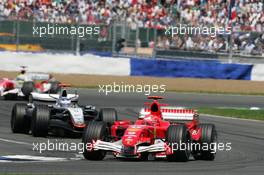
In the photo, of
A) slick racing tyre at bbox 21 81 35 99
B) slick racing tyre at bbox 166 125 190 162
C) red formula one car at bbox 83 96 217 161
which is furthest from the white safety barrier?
slick racing tyre at bbox 166 125 190 162

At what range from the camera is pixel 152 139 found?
15352mm

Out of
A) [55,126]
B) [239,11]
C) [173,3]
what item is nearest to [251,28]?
[239,11]

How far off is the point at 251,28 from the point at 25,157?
877 inches

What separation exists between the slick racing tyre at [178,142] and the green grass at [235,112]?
10.4 meters

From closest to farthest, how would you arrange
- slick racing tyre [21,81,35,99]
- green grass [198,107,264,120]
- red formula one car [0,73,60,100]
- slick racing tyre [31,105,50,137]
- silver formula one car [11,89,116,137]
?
slick racing tyre [31,105,50,137]
silver formula one car [11,89,116,137]
green grass [198,107,264,120]
red formula one car [0,73,60,100]
slick racing tyre [21,81,35,99]

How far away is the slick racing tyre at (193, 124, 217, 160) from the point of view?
15562 mm

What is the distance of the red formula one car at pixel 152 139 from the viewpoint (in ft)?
48.3

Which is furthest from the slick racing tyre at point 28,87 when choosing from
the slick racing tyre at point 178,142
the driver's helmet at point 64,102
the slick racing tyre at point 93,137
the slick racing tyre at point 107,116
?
the slick racing tyre at point 178,142

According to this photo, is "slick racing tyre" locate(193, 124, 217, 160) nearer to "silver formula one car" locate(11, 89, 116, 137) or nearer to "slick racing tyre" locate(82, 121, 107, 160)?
"slick racing tyre" locate(82, 121, 107, 160)

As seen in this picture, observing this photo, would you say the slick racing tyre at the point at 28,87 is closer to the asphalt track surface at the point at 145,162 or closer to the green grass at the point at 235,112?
the asphalt track surface at the point at 145,162

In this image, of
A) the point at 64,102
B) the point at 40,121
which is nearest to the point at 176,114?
the point at 40,121

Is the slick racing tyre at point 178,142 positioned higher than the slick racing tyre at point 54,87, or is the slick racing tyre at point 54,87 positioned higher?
the slick racing tyre at point 178,142

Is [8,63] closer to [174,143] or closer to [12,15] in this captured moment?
[12,15]

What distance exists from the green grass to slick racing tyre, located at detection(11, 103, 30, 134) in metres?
7.77
